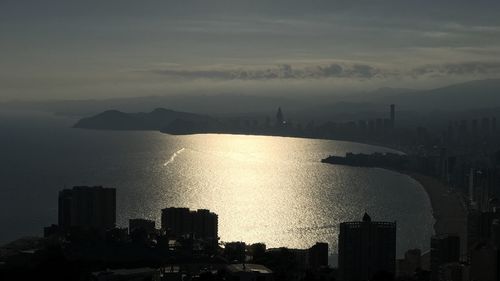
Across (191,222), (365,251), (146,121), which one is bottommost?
(365,251)

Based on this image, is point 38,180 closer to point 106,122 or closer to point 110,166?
point 110,166

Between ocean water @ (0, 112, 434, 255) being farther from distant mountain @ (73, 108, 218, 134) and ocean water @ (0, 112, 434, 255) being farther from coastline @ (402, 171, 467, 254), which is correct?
distant mountain @ (73, 108, 218, 134)

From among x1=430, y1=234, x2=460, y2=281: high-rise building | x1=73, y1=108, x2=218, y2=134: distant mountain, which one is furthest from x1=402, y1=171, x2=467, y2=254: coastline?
x1=73, y1=108, x2=218, y2=134: distant mountain

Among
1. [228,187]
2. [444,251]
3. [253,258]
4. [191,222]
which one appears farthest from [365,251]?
[228,187]

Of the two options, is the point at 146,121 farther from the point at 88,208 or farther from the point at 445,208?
the point at 88,208

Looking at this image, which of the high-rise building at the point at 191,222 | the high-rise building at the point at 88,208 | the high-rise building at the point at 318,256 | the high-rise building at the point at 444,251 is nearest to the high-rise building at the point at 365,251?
the high-rise building at the point at 318,256

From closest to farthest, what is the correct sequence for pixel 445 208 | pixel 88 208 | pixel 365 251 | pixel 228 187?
1. pixel 365 251
2. pixel 88 208
3. pixel 445 208
4. pixel 228 187
